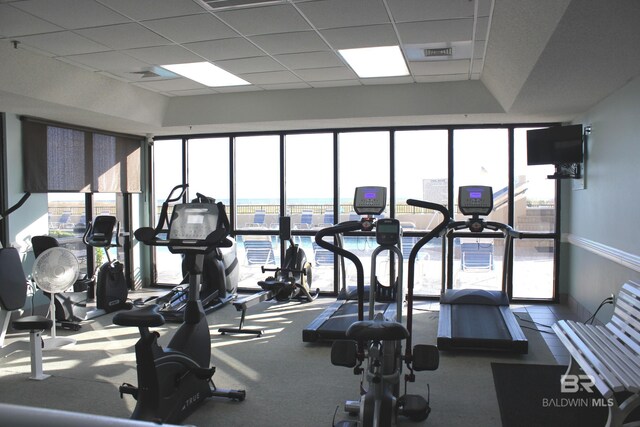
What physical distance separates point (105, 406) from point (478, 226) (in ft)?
13.7

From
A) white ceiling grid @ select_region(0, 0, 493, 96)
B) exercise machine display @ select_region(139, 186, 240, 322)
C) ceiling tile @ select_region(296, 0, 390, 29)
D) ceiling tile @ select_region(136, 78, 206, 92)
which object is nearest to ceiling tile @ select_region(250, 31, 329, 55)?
white ceiling grid @ select_region(0, 0, 493, 96)

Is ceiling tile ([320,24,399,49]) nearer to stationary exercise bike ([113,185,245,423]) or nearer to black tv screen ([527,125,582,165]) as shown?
stationary exercise bike ([113,185,245,423])

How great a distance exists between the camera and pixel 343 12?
158 inches

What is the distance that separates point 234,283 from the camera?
7289mm

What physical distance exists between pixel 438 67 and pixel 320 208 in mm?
3074

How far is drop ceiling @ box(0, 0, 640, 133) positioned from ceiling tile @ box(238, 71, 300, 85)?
0.02 meters

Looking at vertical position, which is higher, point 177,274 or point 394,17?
point 394,17

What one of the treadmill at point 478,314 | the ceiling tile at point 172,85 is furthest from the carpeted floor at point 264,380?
the ceiling tile at point 172,85

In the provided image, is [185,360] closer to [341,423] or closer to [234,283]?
[341,423]

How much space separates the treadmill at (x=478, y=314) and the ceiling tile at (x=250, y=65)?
8.26 ft

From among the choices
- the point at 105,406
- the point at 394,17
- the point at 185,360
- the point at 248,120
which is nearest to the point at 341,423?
the point at 185,360

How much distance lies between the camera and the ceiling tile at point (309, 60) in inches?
205

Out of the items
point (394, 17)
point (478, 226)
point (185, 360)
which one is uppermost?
point (394, 17)

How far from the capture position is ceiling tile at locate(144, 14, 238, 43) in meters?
4.16
